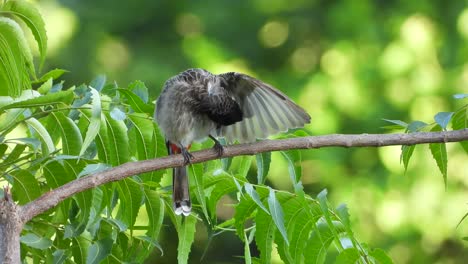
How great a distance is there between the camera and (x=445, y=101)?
211 inches

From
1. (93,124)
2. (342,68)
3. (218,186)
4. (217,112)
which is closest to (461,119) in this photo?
(218,186)

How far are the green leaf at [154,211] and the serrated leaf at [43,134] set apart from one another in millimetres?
217

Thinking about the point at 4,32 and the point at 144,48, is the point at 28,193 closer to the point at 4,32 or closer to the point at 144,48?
the point at 4,32

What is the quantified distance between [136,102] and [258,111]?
52 centimetres

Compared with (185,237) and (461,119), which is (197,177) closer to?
(185,237)

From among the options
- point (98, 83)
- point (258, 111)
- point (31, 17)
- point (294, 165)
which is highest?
point (31, 17)

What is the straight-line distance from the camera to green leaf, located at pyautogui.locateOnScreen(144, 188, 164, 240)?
182 cm

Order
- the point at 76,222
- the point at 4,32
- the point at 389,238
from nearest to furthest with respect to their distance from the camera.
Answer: the point at 4,32 → the point at 76,222 → the point at 389,238

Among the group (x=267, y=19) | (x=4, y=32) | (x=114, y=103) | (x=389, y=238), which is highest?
(x=267, y=19)

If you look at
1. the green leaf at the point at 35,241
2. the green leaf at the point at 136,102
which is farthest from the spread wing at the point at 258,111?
the green leaf at the point at 35,241

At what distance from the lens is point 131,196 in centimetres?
180

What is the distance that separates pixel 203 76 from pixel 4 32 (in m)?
0.87

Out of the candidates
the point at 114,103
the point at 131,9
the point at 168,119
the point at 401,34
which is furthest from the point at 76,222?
the point at 131,9

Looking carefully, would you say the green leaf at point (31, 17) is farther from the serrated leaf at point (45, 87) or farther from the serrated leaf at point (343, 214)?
the serrated leaf at point (343, 214)
